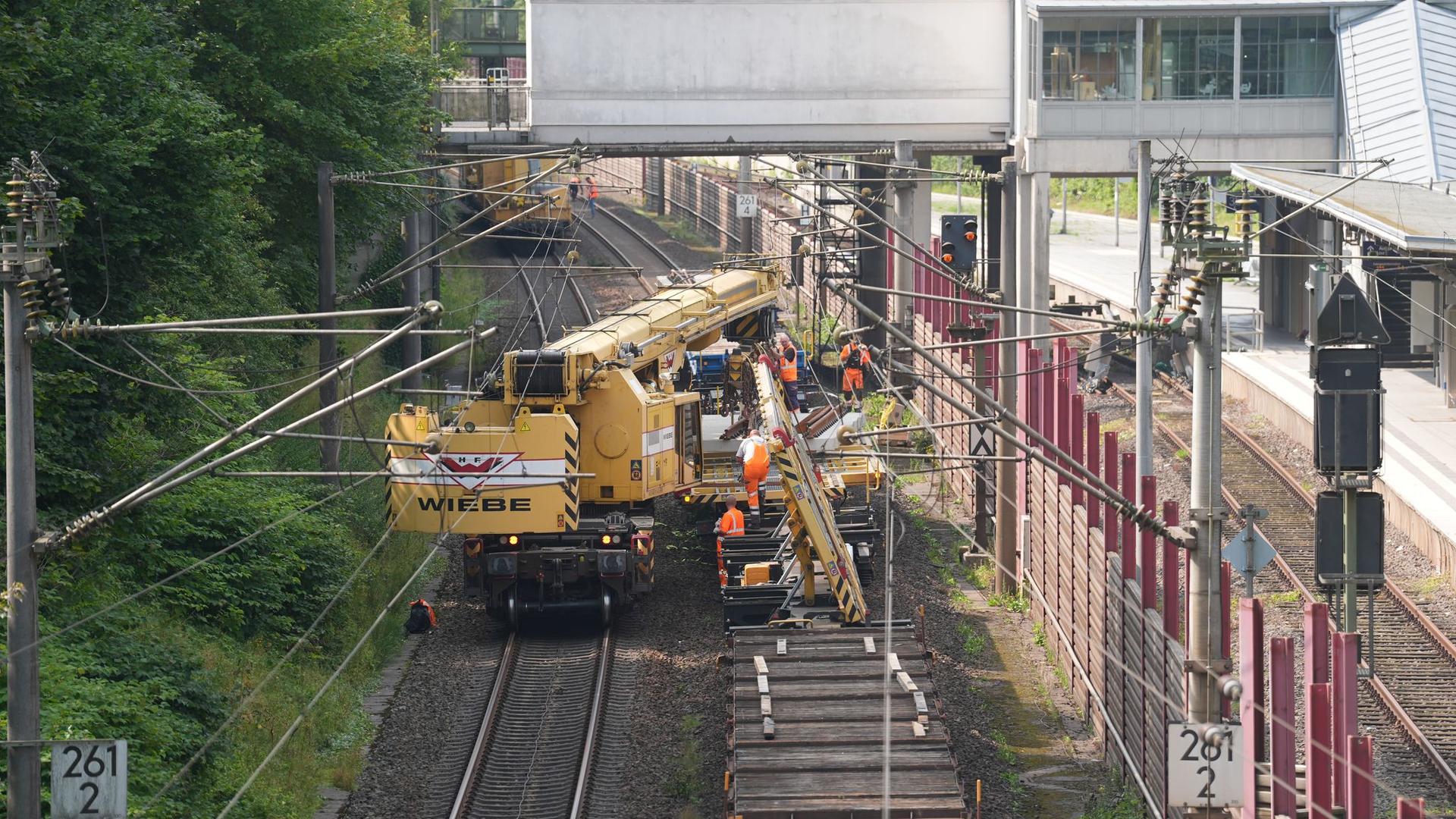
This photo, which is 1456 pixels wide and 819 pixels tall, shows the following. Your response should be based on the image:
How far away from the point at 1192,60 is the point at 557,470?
75.2 ft

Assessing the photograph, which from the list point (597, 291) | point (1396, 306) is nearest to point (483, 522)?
point (1396, 306)

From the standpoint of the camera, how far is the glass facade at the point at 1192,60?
4075cm

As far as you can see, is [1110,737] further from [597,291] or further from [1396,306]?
[597,291]

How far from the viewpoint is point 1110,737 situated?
19781mm

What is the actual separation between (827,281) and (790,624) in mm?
6315

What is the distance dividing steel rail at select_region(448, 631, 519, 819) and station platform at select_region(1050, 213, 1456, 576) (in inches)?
535

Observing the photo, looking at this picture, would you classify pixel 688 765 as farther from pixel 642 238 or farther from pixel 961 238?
pixel 642 238

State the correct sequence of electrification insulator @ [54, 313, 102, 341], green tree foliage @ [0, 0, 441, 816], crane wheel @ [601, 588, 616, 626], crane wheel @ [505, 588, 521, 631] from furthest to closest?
crane wheel @ [601, 588, 616, 626] → crane wheel @ [505, 588, 521, 631] → green tree foliage @ [0, 0, 441, 816] → electrification insulator @ [54, 313, 102, 341]

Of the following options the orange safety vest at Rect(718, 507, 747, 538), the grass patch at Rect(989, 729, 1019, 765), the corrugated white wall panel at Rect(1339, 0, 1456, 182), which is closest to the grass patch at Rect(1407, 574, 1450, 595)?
the grass patch at Rect(989, 729, 1019, 765)

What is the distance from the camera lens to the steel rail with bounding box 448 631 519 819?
19078 mm

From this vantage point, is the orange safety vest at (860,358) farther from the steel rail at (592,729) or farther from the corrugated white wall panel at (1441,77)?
the corrugated white wall panel at (1441,77)

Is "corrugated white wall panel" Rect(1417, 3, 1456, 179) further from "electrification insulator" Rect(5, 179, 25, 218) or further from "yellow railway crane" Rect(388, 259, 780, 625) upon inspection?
"electrification insulator" Rect(5, 179, 25, 218)

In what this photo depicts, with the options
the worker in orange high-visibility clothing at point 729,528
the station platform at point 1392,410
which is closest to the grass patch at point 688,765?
the worker in orange high-visibility clothing at point 729,528

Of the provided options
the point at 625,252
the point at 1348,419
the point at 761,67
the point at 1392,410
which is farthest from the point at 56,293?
the point at 625,252
